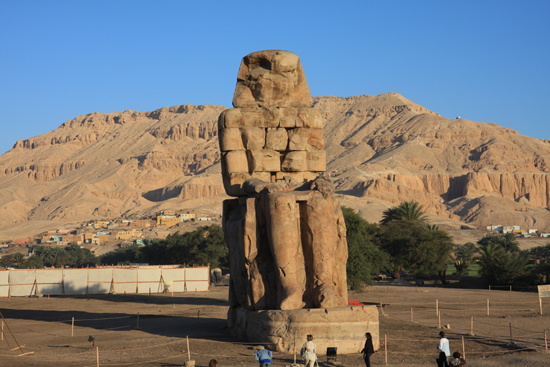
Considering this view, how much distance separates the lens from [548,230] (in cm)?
8581

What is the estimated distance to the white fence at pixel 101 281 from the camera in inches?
1035

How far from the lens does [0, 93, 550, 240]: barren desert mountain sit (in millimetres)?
101562

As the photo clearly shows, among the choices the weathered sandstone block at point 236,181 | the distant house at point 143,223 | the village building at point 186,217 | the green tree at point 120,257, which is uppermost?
the village building at point 186,217

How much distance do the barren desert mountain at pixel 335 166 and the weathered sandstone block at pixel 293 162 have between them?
70.0 meters

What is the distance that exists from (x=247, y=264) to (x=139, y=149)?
153 m

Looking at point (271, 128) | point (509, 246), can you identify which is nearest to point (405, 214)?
point (509, 246)

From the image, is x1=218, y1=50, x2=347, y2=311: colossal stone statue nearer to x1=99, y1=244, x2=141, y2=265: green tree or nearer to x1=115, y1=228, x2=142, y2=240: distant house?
x1=99, y1=244, x2=141, y2=265: green tree

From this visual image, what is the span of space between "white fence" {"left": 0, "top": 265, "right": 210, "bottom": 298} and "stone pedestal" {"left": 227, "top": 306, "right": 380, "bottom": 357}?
62.8 ft

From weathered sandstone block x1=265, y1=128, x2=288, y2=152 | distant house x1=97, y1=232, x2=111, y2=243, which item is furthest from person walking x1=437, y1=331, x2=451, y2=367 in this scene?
distant house x1=97, y1=232, x2=111, y2=243

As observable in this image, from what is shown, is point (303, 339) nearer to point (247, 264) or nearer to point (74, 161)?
point (247, 264)

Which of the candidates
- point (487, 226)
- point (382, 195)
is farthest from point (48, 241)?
point (487, 226)

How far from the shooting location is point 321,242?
1004cm

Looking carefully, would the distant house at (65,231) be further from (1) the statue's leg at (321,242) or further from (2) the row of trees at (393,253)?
(1) the statue's leg at (321,242)

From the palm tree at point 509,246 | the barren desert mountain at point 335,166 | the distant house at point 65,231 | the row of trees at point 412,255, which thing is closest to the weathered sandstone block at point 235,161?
the row of trees at point 412,255
